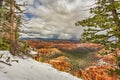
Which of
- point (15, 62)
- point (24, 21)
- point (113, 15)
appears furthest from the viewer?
point (24, 21)

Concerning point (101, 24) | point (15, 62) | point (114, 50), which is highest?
point (101, 24)

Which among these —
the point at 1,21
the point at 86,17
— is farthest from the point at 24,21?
the point at 86,17

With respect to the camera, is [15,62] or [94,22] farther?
[15,62]

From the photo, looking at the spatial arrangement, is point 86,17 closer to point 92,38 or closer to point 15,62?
point 92,38

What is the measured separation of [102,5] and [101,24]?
1.43m

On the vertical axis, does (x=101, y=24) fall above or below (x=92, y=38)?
above

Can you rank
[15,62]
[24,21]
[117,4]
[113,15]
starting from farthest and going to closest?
[24,21] < [15,62] < [113,15] < [117,4]

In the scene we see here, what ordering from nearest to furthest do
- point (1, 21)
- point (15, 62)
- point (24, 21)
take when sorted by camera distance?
point (1, 21) → point (15, 62) → point (24, 21)

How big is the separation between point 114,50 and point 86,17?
3.33m

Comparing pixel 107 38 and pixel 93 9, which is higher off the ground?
pixel 93 9

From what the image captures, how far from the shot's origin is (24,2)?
82.9 ft

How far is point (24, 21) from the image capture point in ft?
80.3

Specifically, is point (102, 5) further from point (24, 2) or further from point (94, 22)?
point (24, 2)

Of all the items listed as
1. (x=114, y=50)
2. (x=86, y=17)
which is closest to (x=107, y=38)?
(x=114, y=50)
